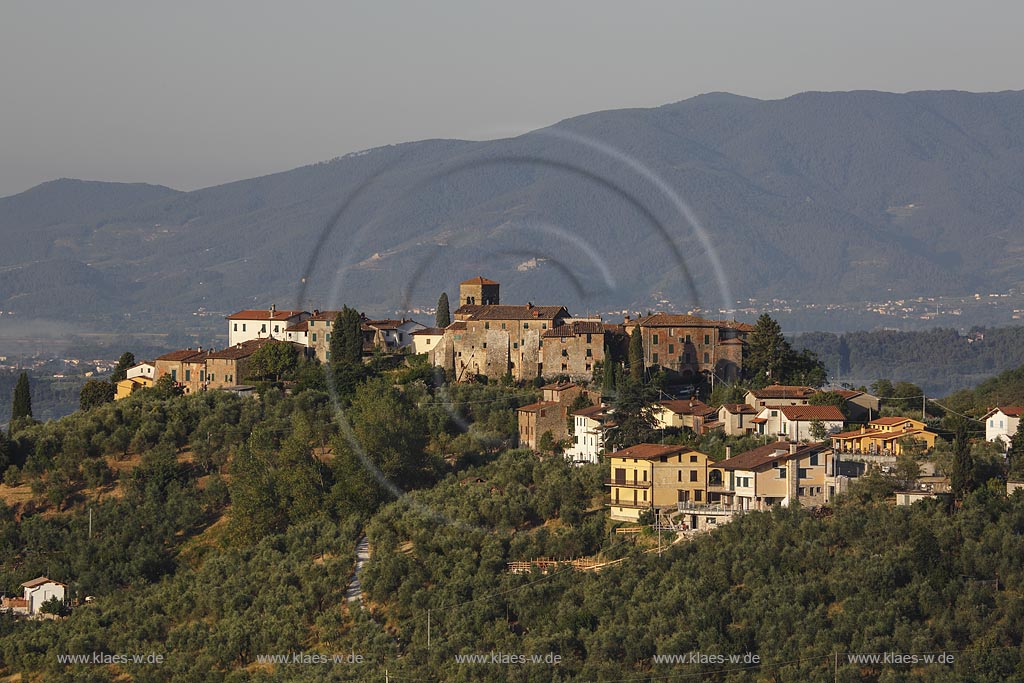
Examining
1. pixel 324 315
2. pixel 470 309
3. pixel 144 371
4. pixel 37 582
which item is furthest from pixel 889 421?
pixel 144 371

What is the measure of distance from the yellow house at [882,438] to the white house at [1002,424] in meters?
2.04

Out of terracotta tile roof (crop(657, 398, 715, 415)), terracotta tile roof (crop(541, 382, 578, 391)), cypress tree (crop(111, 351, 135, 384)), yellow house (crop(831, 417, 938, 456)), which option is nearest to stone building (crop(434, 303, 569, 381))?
terracotta tile roof (crop(541, 382, 578, 391))

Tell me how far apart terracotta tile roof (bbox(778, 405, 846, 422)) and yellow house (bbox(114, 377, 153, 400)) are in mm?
28250

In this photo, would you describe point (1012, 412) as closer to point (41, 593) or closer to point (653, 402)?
point (653, 402)

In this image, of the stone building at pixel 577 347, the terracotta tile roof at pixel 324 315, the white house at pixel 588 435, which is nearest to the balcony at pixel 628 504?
the white house at pixel 588 435

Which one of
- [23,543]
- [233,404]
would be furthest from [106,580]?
[233,404]

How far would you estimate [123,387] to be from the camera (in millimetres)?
70938

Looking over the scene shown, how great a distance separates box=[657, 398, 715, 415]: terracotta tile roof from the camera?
55312 millimetres

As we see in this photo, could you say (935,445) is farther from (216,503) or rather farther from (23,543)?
(23,543)

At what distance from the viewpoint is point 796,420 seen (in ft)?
172

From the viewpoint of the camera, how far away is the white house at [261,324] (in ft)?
242

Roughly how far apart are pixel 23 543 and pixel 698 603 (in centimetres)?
2502

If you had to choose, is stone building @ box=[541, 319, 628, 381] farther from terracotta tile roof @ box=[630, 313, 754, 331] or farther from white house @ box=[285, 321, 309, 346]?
white house @ box=[285, 321, 309, 346]

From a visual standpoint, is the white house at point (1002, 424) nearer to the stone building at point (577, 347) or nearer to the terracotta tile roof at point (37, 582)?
the stone building at point (577, 347)
